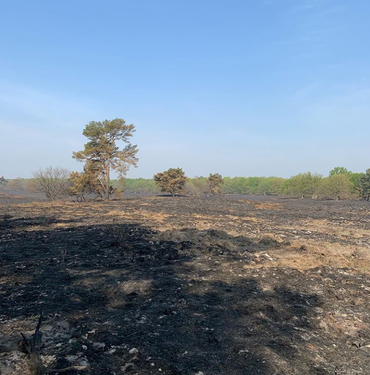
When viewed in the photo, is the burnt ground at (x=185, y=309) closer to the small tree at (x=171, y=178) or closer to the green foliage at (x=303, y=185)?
the small tree at (x=171, y=178)

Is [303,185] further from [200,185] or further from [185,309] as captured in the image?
[185,309]

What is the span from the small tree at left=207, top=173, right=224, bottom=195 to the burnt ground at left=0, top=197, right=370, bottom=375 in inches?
2324

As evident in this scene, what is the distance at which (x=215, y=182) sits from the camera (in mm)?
70375

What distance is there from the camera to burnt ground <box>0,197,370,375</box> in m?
3.70

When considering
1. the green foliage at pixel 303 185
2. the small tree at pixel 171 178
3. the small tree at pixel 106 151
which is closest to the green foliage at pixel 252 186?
the green foliage at pixel 303 185

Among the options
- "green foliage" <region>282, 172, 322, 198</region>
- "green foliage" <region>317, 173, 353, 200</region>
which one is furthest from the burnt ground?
"green foliage" <region>282, 172, 322, 198</region>

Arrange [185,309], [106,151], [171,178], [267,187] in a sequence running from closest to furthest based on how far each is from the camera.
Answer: [185,309]
[106,151]
[171,178]
[267,187]

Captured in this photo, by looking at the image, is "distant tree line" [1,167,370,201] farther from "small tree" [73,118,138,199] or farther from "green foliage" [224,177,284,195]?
"green foliage" [224,177,284,195]

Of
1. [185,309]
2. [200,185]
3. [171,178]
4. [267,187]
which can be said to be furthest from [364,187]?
[185,309]

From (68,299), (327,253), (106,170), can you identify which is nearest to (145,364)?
(68,299)

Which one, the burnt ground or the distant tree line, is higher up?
the distant tree line

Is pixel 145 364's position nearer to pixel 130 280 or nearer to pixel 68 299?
pixel 68 299

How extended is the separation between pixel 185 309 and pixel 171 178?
47899 millimetres

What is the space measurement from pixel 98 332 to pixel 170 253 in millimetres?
5555
